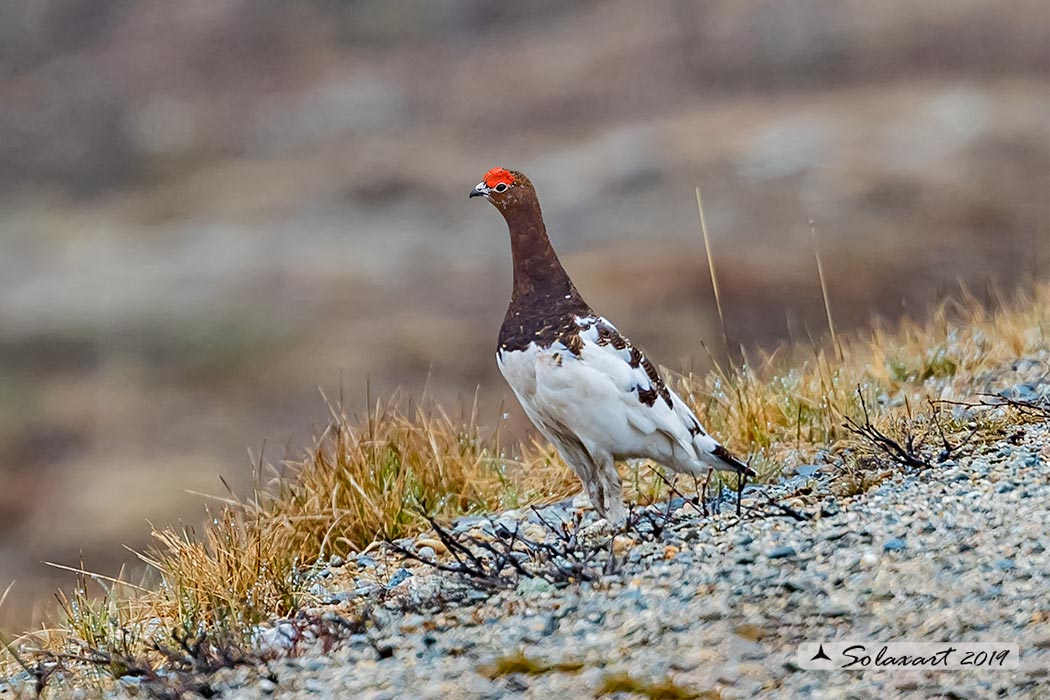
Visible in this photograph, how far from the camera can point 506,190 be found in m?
3.63

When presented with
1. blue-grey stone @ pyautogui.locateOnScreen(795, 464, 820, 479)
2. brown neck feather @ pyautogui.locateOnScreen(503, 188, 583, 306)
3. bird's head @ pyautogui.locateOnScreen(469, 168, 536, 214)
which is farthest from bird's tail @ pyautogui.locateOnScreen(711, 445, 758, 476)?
bird's head @ pyautogui.locateOnScreen(469, 168, 536, 214)

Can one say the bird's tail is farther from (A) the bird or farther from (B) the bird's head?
(B) the bird's head

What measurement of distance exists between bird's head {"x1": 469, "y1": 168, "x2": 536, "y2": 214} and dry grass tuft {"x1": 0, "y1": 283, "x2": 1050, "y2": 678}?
3.64ft

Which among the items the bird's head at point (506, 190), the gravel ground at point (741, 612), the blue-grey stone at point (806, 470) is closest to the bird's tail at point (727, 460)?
the gravel ground at point (741, 612)

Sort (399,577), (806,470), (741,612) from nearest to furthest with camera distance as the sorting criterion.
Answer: (741,612) < (399,577) < (806,470)

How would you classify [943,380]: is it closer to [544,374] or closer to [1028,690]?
[544,374]

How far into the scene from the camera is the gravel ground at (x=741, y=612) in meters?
2.47

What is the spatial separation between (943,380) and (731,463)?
72.6 inches

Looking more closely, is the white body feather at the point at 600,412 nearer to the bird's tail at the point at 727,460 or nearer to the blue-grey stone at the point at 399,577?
the bird's tail at the point at 727,460

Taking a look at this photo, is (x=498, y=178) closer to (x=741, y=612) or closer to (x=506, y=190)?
(x=506, y=190)

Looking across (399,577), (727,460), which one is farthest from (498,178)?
(399,577)

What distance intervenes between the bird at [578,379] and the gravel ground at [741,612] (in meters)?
0.23

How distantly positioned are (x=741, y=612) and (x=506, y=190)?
146 cm

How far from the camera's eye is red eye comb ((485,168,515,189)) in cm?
364
